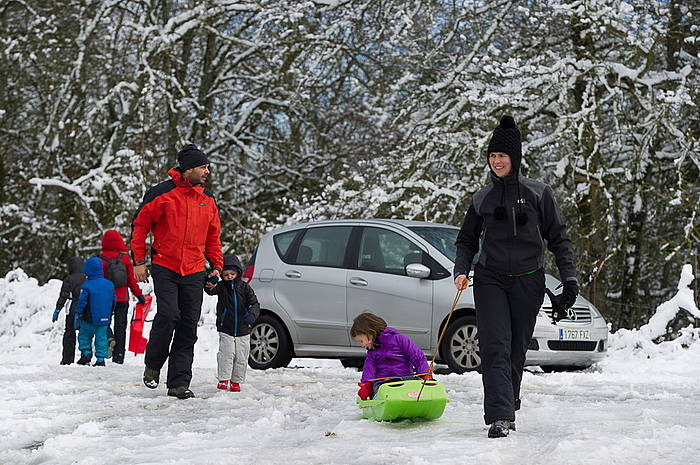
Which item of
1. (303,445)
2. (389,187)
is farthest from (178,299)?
(389,187)

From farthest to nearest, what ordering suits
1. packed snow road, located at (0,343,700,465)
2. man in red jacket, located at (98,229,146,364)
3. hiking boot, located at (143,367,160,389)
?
man in red jacket, located at (98,229,146,364) < hiking boot, located at (143,367,160,389) < packed snow road, located at (0,343,700,465)

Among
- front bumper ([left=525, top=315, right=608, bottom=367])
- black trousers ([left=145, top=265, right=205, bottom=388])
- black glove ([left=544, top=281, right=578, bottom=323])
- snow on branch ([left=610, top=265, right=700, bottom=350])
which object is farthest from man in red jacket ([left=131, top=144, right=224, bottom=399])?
snow on branch ([left=610, top=265, right=700, bottom=350])

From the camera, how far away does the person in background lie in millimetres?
6078

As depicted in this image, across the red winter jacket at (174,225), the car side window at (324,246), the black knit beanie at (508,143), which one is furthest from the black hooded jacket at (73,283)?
the black knit beanie at (508,143)

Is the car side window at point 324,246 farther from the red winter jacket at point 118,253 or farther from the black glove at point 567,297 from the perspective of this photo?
the black glove at point 567,297

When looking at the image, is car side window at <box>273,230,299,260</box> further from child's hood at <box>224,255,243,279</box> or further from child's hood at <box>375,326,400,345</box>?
child's hood at <box>375,326,400,345</box>

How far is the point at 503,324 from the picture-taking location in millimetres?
6066

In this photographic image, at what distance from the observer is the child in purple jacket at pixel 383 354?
686 cm

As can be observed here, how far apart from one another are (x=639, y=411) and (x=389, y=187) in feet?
32.3

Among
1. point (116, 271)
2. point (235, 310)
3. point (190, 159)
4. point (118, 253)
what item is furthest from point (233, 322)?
point (118, 253)

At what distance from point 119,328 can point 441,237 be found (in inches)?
178

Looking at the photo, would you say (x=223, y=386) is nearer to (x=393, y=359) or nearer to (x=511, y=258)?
(x=393, y=359)

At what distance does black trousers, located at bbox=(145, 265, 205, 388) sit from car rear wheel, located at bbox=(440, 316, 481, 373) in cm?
297

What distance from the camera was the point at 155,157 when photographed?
19.9 metres
